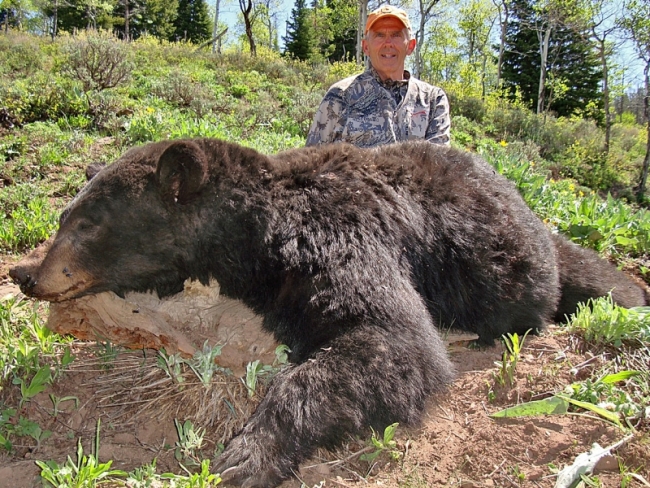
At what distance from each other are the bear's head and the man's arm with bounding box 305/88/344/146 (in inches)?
89.3

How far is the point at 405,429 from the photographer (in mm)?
2320

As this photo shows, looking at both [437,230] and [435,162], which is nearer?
[437,230]

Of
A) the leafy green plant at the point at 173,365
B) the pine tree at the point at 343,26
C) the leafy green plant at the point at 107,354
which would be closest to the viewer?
Answer: the leafy green plant at the point at 173,365

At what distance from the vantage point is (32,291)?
257 centimetres

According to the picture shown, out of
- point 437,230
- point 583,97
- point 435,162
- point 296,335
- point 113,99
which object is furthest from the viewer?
point 583,97

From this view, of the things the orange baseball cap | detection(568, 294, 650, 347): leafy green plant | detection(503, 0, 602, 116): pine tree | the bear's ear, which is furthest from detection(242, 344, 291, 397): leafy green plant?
detection(503, 0, 602, 116): pine tree

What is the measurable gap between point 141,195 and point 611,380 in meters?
2.49

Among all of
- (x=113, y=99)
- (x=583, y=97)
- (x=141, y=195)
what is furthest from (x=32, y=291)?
(x=583, y=97)

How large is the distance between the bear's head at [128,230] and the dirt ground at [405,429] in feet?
1.63

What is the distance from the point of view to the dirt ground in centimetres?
205

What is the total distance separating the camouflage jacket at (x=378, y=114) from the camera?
15.5 feet

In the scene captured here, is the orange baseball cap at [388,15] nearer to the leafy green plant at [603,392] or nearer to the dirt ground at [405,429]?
the dirt ground at [405,429]

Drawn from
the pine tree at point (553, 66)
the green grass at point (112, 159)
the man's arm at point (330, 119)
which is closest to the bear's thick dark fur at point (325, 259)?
the green grass at point (112, 159)

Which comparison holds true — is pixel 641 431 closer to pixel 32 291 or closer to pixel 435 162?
pixel 435 162
